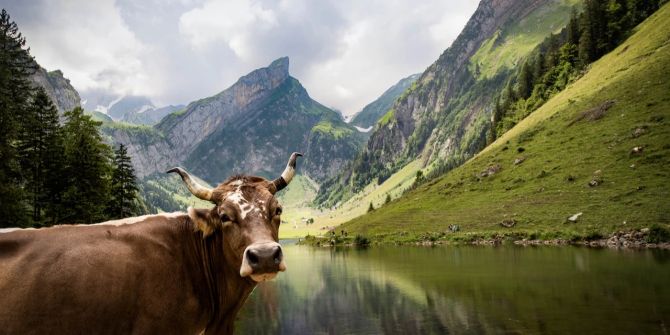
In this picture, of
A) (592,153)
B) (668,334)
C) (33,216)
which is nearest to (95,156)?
(33,216)

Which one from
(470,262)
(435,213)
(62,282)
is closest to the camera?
(62,282)

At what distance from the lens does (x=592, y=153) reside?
2746 inches

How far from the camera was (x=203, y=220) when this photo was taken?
6.34m

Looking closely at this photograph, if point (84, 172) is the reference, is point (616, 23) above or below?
above

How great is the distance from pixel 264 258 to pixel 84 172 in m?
42.9

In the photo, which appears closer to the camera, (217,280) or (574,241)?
(217,280)

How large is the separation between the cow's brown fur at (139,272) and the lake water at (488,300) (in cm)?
1357

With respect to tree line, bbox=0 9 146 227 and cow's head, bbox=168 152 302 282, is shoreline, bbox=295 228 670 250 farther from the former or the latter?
tree line, bbox=0 9 146 227

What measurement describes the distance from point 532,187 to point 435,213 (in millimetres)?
22310

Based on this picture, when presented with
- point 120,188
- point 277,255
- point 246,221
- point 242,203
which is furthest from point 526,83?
point 277,255

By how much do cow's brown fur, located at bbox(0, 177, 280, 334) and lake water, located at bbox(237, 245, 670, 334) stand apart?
44.5 ft

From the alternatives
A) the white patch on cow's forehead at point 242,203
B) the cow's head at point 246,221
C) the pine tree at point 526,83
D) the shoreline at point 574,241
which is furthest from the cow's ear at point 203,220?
the pine tree at point 526,83

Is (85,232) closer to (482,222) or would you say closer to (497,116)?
(482,222)

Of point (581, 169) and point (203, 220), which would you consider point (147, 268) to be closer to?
point (203, 220)
